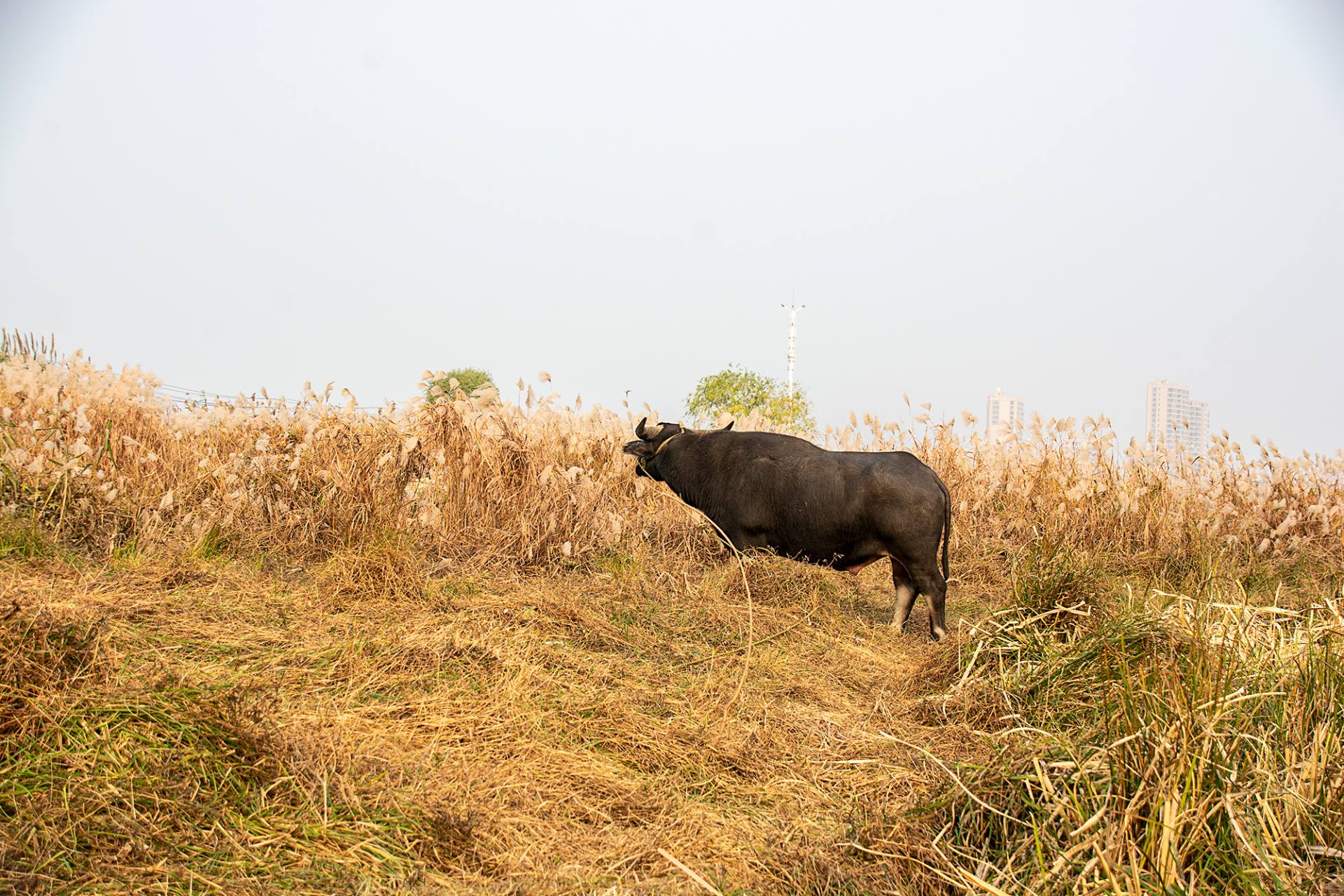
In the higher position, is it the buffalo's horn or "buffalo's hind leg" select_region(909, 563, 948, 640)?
the buffalo's horn

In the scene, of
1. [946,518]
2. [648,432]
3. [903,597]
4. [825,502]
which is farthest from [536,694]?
[648,432]

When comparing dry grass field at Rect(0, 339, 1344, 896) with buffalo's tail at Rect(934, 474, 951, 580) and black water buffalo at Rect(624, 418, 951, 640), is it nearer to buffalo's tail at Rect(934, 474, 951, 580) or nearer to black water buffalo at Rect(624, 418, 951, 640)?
black water buffalo at Rect(624, 418, 951, 640)

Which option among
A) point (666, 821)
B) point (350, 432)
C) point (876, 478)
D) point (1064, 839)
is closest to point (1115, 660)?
point (1064, 839)

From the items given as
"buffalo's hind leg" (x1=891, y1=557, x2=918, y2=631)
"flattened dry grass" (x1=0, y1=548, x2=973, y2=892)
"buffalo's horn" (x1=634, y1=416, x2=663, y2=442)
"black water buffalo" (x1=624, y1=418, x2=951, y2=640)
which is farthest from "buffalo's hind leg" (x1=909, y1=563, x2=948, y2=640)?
"buffalo's horn" (x1=634, y1=416, x2=663, y2=442)

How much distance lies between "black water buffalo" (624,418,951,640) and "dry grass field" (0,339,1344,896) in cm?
34

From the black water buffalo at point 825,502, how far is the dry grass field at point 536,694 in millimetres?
342

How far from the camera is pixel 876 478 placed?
22.5 feet

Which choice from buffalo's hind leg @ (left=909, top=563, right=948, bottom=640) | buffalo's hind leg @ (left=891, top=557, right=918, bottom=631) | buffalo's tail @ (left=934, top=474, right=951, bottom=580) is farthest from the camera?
buffalo's hind leg @ (left=891, top=557, right=918, bottom=631)

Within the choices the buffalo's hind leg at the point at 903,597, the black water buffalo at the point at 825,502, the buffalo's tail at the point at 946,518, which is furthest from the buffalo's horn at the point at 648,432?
the buffalo's tail at the point at 946,518

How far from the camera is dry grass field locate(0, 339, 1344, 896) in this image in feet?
9.21

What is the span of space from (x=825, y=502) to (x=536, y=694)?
329 centimetres

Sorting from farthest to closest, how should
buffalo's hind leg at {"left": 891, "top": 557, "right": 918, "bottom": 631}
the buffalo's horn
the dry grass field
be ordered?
the buffalo's horn
buffalo's hind leg at {"left": 891, "top": 557, "right": 918, "bottom": 631}
the dry grass field

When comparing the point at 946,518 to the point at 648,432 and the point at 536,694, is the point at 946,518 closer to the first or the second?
the point at 648,432

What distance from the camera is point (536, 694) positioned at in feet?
14.6
